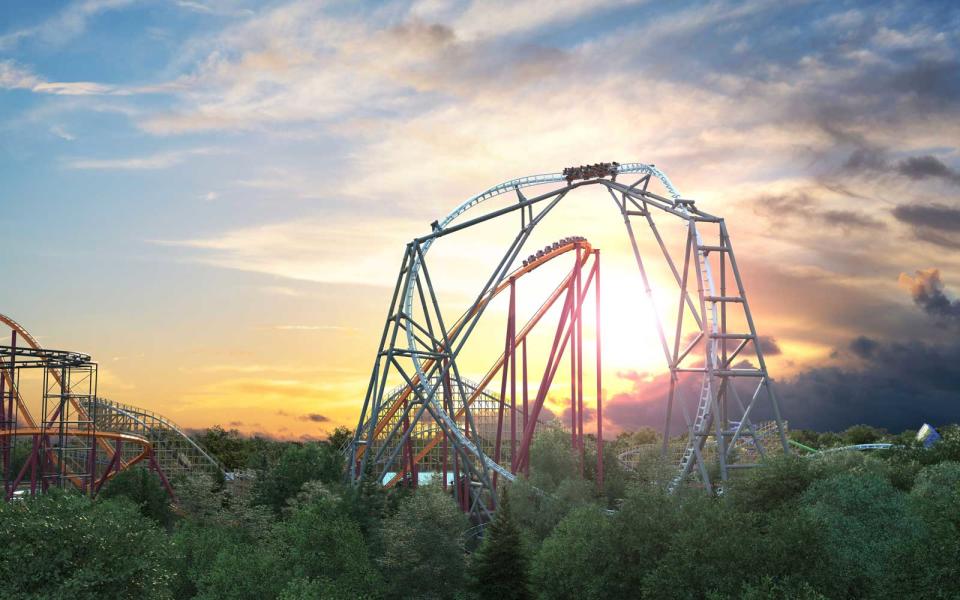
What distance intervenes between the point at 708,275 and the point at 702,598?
13.5 metres

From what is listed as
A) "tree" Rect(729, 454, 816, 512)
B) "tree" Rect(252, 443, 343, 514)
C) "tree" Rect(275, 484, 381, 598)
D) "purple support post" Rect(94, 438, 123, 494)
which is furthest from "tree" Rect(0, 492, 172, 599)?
"purple support post" Rect(94, 438, 123, 494)

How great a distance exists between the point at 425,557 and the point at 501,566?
14.6ft

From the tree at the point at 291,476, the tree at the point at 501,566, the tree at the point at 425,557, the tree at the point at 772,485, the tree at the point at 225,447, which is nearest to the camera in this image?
the tree at the point at 501,566

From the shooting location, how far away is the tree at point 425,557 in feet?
111

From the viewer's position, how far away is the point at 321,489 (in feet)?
134

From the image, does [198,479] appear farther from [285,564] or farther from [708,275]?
[708,275]

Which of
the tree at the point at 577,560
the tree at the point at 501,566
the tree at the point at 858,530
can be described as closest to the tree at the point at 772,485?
the tree at the point at 858,530

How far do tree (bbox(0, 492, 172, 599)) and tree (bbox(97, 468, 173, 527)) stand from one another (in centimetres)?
2095

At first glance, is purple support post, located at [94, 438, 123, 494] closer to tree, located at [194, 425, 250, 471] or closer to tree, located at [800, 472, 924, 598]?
tree, located at [194, 425, 250, 471]

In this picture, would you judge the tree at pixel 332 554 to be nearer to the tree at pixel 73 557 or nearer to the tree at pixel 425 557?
the tree at pixel 425 557

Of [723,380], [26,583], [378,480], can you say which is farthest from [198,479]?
[723,380]

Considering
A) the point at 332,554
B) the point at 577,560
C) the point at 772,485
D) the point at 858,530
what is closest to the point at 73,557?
the point at 332,554

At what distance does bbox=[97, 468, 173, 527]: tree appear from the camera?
50219mm

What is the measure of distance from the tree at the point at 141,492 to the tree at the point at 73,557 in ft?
68.7
